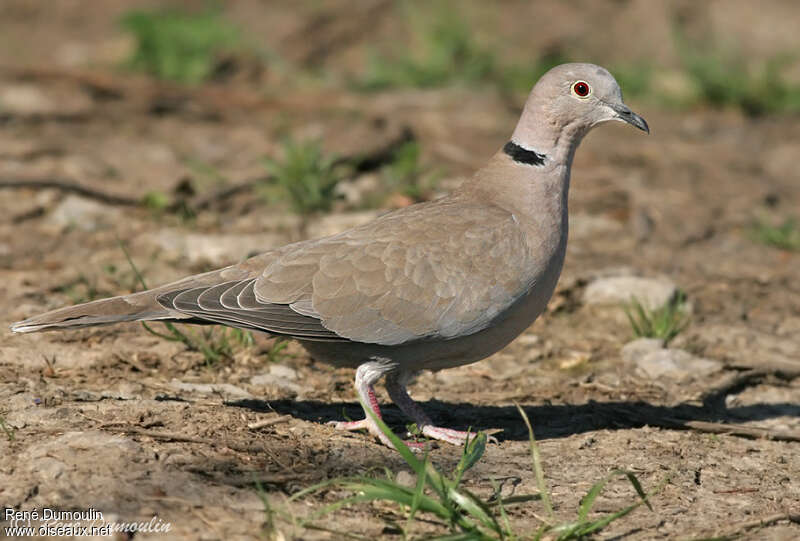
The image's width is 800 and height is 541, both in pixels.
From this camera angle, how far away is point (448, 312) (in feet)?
12.3

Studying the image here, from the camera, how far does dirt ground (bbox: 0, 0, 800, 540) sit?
323cm

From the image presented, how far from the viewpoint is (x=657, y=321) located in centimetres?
508

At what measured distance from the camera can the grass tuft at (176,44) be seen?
9.01 metres

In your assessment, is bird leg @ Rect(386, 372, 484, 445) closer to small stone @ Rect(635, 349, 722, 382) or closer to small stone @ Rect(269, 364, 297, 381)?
small stone @ Rect(269, 364, 297, 381)

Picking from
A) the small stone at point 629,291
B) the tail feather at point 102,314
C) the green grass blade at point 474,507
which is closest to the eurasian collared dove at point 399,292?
the tail feather at point 102,314

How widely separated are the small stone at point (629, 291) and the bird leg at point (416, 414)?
65.9 inches

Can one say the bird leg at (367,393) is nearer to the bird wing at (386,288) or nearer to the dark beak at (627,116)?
the bird wing at (386,288)

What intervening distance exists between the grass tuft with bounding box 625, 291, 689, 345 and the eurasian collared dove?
122 centimetres

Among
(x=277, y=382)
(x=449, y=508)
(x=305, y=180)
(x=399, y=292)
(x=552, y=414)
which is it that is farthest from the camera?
(x=305, y=180)

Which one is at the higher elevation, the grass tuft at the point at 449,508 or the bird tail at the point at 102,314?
the grass tuft at the point at 449,508

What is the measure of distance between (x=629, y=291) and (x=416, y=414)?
1.92 m

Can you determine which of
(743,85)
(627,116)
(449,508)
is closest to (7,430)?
(449,508)

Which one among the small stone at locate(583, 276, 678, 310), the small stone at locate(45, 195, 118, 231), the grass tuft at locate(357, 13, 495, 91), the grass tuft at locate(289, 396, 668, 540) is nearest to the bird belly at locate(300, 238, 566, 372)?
the grass tuft at locate(289, 396, 668, 540)

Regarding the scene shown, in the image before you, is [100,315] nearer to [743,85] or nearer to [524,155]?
[524,155]
